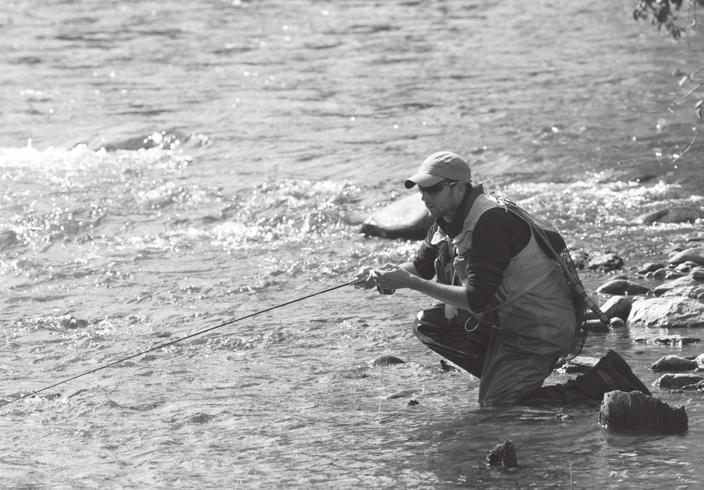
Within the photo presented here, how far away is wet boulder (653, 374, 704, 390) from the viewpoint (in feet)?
18.7

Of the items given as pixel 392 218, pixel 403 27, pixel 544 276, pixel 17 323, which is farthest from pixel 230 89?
pixel 544 276

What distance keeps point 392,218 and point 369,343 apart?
2.66 m

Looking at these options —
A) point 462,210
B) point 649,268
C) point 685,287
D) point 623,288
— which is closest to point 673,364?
point 462,210

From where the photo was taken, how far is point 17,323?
7.75m

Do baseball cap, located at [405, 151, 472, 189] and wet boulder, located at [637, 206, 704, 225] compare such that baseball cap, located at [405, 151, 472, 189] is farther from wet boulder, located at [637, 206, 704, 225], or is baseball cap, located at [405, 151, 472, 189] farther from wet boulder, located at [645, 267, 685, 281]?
wet boulder, located at [637, 206, 704, 225]

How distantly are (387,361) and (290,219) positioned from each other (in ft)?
12.2

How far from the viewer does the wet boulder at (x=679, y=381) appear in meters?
5.71

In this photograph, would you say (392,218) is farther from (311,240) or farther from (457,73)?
(457,73)

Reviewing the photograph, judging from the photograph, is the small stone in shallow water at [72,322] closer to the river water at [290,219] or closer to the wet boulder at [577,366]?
the river water at [290,219]

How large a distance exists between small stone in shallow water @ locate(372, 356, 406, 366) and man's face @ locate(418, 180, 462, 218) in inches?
53.0

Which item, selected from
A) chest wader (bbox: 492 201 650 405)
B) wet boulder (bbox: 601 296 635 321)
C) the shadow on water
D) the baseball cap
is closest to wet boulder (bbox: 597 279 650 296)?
wet boulder (bbox: 601 296 635 321)

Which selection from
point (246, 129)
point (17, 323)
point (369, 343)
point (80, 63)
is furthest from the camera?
point (80, 63)

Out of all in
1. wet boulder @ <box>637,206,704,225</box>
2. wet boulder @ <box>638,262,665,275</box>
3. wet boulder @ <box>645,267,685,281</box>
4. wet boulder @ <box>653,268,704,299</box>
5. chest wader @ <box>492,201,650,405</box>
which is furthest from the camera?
wet boulder @ <box>637,206,704,225</box>

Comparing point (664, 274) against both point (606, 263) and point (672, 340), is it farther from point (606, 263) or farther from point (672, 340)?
point (672, 340)
